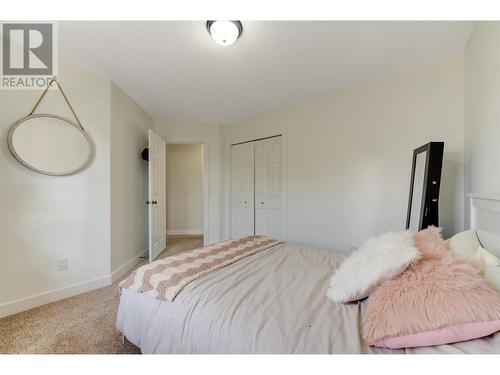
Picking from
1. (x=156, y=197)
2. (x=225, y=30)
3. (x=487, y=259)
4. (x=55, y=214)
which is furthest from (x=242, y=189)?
(x=487, y=259)

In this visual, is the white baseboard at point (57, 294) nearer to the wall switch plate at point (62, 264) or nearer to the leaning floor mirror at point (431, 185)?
the wall switch plate at point (62, 264)

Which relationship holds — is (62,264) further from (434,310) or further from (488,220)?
(488,220)

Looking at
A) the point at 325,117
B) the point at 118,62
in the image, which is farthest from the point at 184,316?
the point at 325,117

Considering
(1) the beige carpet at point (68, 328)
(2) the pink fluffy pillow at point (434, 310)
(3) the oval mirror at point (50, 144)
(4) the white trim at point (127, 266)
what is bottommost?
(1) the beige carpet at point (68, 328)

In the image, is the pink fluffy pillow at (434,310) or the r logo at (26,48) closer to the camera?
the pink fluffy pillow at (434,310)

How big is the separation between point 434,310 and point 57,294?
2.88 meters

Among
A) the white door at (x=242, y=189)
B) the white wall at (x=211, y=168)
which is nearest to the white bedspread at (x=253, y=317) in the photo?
the white door at (x=242, y=189)

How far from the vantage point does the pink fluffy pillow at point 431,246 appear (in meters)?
0.99

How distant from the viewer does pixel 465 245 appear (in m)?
1.15

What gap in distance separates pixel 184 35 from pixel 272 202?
8.14 ft

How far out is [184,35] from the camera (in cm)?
168

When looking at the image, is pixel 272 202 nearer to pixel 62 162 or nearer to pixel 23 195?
pixel 62 162

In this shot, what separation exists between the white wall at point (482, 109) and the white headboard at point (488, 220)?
0.12 meters

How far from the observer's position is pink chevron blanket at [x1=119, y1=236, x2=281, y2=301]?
3.90ft
